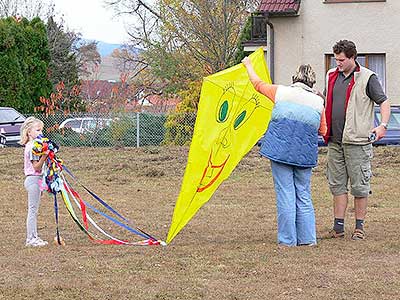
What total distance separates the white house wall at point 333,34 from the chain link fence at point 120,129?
382 cm

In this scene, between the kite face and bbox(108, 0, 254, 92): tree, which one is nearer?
the kite face

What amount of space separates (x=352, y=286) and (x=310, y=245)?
1.80 m

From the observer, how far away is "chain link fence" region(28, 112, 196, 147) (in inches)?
943

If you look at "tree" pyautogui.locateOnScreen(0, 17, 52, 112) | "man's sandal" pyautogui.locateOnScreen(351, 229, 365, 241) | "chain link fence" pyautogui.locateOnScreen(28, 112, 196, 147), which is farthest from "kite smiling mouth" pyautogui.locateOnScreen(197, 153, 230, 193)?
"tree" pyautogui.locateOnScreen(0, 17, 52, 112)

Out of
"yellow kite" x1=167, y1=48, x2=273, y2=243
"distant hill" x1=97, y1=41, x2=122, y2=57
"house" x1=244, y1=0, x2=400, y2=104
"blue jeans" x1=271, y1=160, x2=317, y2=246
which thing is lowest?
"blue jeans" x1=271, y1=160, x2=317, y2=246

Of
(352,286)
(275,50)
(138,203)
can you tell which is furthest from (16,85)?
(352,286)

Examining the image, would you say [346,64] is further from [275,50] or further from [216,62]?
[216,62]

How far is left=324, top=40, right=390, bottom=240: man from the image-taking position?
8.78m

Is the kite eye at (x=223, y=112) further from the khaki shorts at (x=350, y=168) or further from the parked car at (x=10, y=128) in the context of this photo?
the parked car at (x=10, y=128)

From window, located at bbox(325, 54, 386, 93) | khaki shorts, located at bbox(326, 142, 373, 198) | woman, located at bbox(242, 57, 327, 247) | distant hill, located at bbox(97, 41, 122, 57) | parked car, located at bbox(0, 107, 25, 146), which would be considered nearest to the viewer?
woman, located at bbox(242, 57, 327, 247)

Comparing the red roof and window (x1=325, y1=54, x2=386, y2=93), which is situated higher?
the red roof

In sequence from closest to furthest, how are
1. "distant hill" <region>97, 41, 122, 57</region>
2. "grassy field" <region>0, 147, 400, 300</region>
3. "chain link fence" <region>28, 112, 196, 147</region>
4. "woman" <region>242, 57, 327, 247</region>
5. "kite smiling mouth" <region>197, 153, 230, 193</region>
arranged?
"grassy field" <region>0, 147, 400, 300</region> < "woman" <region>242, 57, 327, 247</region> < "kite smiling mouth" <region>197, 153, 230, 193</region> < "chain link fence" <region>28, 112, 196, 147</region> < "distant hill" <region>97, 41, 122, 57</region>

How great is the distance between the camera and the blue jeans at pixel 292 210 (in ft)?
28.1

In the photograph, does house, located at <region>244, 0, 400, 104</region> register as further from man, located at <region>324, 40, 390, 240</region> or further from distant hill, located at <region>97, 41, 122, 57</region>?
distant hill, located at <region>97, 41, 122, 57</region>
